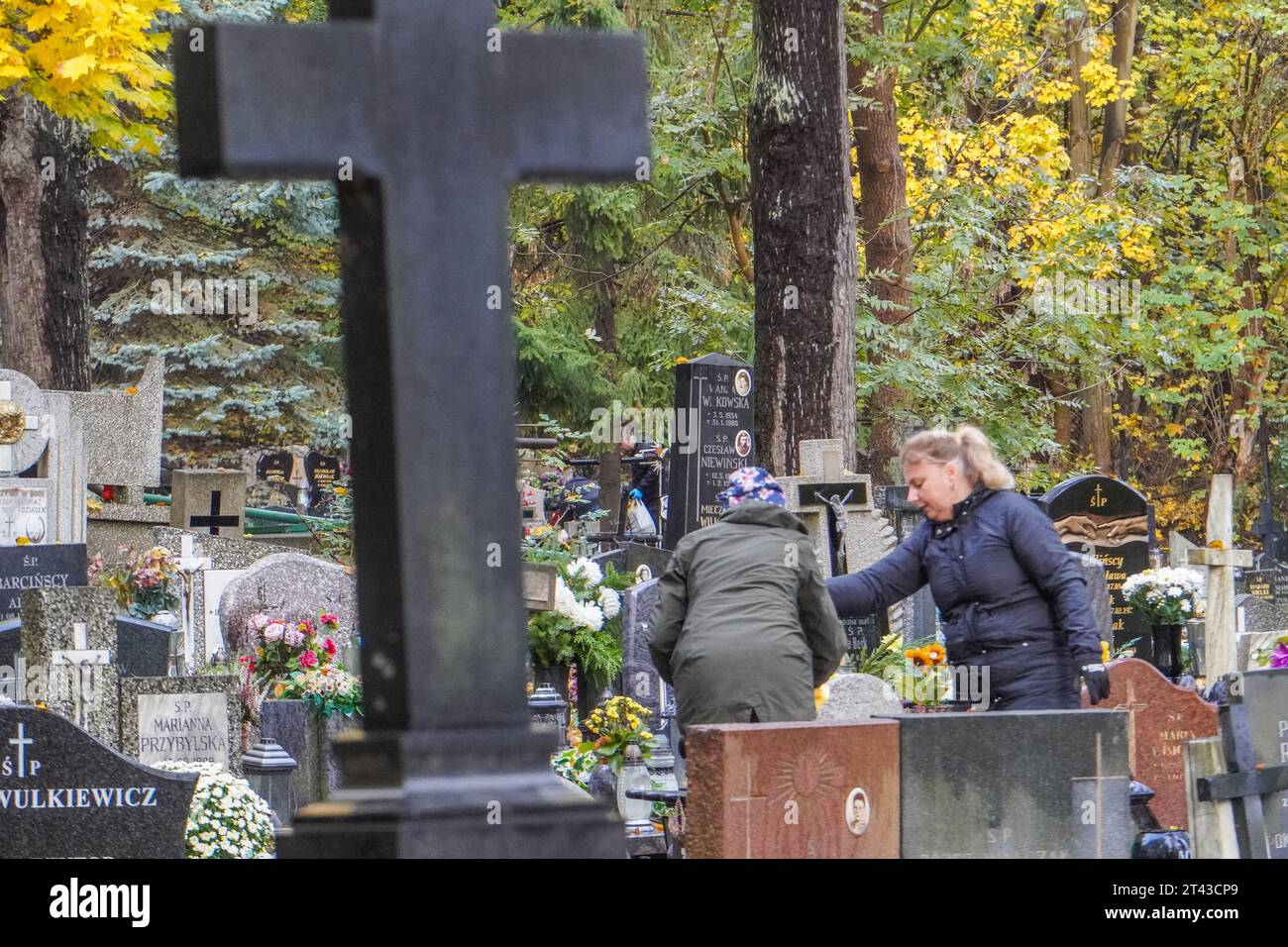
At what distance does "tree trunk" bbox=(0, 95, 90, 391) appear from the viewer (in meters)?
17.4

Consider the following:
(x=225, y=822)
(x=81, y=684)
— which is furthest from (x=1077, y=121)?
(x=225, y=822)

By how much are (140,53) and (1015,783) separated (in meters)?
10.1

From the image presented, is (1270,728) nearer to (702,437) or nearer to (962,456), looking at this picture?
(962,456)

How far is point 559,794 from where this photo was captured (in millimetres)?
3311

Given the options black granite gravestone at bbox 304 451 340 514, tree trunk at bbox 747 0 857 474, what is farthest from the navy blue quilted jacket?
black granite gravestone at bbox 304 451 340 514

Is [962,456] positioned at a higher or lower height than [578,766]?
higher

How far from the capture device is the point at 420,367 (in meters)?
3.28

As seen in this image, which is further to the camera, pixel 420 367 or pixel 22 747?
pixel 22 747

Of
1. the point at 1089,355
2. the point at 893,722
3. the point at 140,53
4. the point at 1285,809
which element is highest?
the point at 140,53

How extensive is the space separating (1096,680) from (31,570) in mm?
7850
